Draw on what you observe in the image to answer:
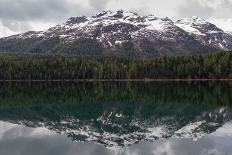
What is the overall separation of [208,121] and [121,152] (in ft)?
94.4

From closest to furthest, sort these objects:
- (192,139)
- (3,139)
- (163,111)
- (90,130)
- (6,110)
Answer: (192,139) → (3,139) → (90,130) → (163,111) → (6,110)

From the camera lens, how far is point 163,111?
284 ft

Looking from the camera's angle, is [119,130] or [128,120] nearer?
[119,130]

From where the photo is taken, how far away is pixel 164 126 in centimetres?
6369

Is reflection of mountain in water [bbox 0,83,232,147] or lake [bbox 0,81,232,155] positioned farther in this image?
reflection of mountain in water [bbox 0,83,232,147]

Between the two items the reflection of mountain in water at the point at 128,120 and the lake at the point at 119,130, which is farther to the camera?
the reflection of mountain in water at the point at 128,120

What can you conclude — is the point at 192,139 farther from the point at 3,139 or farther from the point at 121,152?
the point at 3,139

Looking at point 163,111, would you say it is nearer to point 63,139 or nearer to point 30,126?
point 30,126

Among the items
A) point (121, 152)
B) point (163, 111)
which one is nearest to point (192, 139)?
point (121, 152)

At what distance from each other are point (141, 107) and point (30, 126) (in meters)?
34.6

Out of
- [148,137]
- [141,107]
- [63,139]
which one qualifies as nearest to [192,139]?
[148,137]

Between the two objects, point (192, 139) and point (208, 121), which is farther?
point (208, 121)

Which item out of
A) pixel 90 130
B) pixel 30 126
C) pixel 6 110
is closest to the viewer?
pixel 90 130

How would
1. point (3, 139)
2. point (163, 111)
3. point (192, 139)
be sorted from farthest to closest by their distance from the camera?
point (163, 111) < point (3, 139) < point (192, 139)
